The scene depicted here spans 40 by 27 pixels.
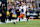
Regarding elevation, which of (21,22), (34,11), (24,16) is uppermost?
(34,11)

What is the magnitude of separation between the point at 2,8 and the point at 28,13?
3.55 feet

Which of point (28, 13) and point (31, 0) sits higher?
point (31, 0)

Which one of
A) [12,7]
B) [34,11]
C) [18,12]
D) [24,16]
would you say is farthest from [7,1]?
[34,11]

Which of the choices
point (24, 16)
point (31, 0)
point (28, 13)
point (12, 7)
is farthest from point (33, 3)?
point (12, 7)

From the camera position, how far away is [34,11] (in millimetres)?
3139

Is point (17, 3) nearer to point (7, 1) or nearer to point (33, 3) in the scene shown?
point (7, 1)

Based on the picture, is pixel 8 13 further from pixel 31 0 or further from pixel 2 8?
pixel 31 0

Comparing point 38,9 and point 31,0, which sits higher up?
point 31,0

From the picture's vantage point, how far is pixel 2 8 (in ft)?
9.80

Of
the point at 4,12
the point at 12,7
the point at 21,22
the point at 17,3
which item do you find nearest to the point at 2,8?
the point at 4,12

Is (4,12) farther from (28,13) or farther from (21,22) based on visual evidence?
(28,13)

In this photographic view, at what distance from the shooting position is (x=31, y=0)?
3094 millimetres

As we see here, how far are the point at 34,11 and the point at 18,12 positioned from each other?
68 cm

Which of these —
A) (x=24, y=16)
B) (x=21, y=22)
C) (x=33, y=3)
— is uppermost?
(x=33, y=3)
